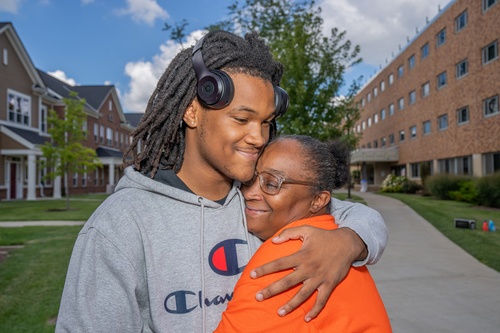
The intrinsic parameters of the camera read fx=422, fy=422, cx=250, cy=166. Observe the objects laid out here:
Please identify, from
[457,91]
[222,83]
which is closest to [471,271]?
[222,83]

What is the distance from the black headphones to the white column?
95.7 ft

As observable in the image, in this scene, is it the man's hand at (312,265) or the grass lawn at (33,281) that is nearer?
the man's hand at (312,265)

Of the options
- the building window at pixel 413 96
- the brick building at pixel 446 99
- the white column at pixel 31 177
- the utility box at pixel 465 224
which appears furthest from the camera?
the building window at pixel 413 96

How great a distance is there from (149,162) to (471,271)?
26.3 ft

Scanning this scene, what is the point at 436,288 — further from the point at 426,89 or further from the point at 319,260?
the point at 426,89

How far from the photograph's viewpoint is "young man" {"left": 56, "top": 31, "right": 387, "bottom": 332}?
61.6 inches

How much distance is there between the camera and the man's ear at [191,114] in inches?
84.9

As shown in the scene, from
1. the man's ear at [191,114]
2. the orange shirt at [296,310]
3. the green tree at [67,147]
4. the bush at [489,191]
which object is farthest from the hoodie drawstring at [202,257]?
the green tree at [67,147]

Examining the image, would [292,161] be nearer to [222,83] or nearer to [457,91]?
[222,83]

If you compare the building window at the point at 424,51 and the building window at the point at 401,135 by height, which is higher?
the building window at the point at 424,51

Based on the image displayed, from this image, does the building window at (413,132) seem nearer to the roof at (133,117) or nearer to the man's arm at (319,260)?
the roof at (133,117)

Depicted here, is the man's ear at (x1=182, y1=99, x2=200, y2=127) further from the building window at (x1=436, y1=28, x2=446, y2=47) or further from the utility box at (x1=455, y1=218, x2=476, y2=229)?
the building window at (x1=436, y1=28, x2=446, y2=47)

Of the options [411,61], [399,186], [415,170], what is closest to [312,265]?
[399,186]

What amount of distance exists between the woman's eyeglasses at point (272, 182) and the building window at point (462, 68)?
107 ft
